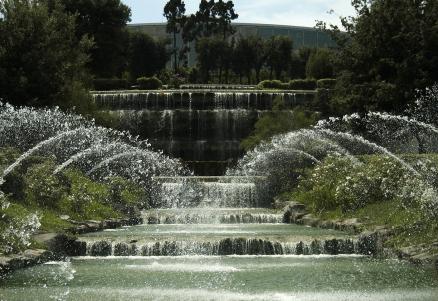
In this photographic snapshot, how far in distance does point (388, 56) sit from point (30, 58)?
18.8 meters

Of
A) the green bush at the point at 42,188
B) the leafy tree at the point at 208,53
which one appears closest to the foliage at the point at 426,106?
the green bush at the point at 42,188

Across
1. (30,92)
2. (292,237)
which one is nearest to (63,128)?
(30,92)

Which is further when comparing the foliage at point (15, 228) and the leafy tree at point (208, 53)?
the leafy tree at point (208, 53)

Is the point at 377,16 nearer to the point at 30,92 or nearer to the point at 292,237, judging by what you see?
the point at 30,92

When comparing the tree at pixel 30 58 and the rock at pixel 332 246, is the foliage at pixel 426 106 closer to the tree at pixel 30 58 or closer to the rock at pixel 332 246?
the rock at pixel 332 246

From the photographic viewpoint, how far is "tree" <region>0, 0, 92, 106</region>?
36.2m

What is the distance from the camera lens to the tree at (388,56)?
35031 millimetres

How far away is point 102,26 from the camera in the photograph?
6800 centimetres

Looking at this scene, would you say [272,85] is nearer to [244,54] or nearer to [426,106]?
[244,54]

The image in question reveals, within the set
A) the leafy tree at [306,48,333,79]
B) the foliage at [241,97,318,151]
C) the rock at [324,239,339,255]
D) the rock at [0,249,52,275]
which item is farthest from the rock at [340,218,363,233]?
the leafy tree at [306,48,333,79]

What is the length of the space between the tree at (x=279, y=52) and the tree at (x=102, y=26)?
29.6 metres

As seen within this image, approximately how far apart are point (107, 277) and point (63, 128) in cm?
2196

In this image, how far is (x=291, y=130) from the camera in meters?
38.2

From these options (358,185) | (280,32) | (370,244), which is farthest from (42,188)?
(280,32)
